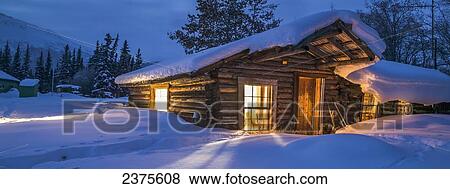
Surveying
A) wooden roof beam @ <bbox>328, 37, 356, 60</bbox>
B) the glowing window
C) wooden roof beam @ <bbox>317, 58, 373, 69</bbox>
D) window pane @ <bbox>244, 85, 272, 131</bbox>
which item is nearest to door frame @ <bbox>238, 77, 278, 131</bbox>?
window pane @ <bbox>244, 85, 272, 131</bbox>

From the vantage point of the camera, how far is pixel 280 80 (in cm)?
1298

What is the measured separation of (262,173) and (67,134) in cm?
638

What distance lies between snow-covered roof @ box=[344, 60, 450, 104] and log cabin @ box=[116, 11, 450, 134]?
65cm

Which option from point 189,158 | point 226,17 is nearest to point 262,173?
point 189,158

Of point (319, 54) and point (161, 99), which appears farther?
point (161, 99)

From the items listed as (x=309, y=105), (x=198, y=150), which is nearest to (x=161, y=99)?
(x=309, y=105)

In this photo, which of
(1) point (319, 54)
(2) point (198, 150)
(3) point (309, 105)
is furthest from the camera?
(3) point (309, 105)

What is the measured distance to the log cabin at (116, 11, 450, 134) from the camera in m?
10.9

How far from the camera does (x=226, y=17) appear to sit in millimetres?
31750

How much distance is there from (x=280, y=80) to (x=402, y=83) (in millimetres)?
6450

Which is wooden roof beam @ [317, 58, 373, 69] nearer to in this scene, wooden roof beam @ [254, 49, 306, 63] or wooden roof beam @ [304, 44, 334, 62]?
wooden roof beam @ [304, 44, 334, 62]

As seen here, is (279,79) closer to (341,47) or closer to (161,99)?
(341,47)

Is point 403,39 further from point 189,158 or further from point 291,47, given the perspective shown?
point 189,158

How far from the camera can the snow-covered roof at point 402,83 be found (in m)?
14.8
